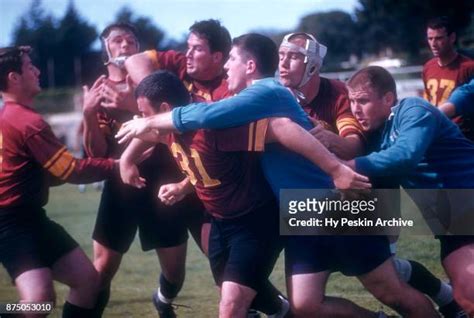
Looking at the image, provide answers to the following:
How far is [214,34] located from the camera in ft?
15.9

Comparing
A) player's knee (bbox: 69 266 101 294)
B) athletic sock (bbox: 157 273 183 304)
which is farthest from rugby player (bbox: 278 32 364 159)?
athletic sock (bbox: 157 273 183 304)

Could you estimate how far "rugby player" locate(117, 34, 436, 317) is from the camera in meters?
3.89

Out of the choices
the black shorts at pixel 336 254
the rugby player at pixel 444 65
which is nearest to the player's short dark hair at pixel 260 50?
the black shorts at pixel 336 254

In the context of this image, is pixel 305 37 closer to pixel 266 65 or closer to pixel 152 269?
pixel 266 65

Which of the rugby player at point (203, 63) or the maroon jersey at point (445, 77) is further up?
the rugby player at point (203, 63)

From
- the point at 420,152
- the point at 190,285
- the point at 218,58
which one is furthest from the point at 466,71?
the point at 420,152

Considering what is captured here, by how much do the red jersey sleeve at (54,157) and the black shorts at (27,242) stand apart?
249 mm

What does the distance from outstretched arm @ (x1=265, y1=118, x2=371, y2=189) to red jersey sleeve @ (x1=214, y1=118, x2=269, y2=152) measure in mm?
100

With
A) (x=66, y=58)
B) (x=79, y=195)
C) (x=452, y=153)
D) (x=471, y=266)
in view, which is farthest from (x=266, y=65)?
(x=79, y=195)

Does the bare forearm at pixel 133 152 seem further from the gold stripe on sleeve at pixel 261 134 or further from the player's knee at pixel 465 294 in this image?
the player's knee at pixel 465 294

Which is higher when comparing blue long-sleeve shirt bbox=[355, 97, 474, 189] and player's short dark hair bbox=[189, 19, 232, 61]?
player's short dark hair bbox=[189, 19, 232, 61]

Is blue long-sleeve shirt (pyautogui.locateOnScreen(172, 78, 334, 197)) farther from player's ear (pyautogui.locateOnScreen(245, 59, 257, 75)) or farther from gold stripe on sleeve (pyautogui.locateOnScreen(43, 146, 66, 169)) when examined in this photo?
gold stripe on sleeve (pyautogui.locateOnScreen(43, 146, 66, 169))

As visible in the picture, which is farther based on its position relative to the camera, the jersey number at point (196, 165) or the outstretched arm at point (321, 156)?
the jersey number at point (196, 165)

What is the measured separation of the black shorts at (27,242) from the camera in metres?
4.28
